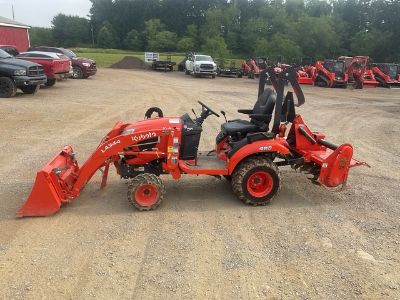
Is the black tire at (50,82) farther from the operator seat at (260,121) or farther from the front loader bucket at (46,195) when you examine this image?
the operator seat at (260,121)

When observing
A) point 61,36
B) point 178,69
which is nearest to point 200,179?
point 178,69

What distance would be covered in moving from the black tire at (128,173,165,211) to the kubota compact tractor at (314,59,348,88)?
2144 centimetres

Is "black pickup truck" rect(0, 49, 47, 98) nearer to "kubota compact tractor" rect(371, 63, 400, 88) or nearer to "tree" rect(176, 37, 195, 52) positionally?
"kubota compact tractor" rect(371, 63, 400, 88)

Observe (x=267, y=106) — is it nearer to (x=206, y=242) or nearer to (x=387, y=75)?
(x=206, y=242)

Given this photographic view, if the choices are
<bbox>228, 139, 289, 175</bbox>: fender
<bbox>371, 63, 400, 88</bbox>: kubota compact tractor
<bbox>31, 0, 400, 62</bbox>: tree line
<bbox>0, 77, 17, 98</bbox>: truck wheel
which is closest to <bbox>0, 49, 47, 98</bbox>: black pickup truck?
<bbox>0, 77, 17, 98</bbox>: truck wheel

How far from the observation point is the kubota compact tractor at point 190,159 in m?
5.03

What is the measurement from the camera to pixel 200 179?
21.0ft

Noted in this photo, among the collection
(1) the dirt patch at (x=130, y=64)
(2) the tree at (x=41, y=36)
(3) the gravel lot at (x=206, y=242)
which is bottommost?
(2) the tree at (x=41, y=36)

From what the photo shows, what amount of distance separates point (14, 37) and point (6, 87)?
21426 mm

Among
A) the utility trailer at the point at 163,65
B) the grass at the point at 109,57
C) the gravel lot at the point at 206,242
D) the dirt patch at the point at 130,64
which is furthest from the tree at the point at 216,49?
the gravel lot at the point at 206,242

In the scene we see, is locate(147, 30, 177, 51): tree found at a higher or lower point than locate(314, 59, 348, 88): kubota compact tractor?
lower

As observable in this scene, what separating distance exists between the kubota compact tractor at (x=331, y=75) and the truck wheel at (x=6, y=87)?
59.1 feet

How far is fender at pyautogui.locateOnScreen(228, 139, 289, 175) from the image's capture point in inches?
206

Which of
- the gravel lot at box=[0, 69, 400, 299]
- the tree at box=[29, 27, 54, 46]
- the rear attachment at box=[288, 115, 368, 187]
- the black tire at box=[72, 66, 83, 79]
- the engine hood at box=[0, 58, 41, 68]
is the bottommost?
the tree at box=[29, 27, 54, 46]
